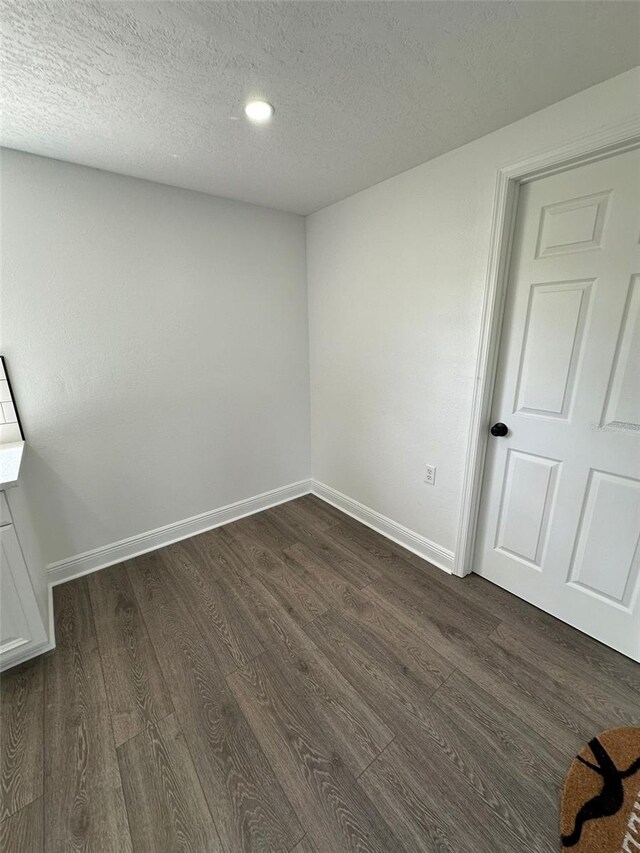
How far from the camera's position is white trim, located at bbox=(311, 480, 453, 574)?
215 cm

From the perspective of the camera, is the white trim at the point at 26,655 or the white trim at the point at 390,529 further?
the white trim at the point at 390,529

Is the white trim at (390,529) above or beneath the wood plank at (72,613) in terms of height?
above

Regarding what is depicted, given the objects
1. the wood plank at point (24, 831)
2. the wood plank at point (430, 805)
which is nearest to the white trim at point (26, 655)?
the wood plank at point (24, 831)

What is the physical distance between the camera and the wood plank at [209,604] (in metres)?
1.62

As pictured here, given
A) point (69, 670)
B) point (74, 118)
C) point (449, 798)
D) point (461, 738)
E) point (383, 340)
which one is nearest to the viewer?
point (449, 798)

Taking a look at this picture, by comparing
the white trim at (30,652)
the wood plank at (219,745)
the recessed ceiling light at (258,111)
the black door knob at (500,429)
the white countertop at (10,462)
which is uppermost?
the recessed ceiling light at (258,111)

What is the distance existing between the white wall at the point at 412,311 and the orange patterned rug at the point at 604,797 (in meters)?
0.99

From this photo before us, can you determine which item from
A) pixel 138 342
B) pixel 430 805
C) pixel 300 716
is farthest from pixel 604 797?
pixel 138 342

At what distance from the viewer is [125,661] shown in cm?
158

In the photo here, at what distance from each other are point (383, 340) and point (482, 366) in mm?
701

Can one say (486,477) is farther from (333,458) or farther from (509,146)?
(509,146)

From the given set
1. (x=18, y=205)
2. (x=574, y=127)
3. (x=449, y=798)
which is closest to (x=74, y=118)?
(x=18, y=205)

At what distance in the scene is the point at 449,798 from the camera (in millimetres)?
1103

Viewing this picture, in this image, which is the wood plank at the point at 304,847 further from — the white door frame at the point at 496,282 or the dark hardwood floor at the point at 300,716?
the white door frame at the point at 496,282
